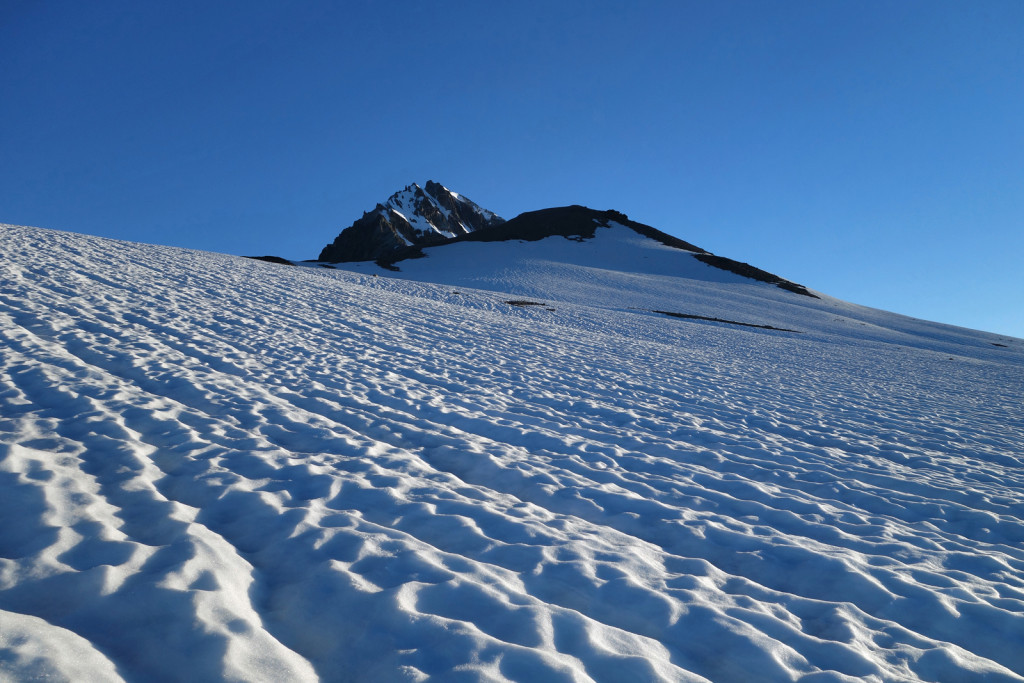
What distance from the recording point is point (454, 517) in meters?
5.36

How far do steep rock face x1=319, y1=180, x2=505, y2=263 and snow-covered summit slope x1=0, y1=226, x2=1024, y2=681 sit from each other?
7909 centimetres

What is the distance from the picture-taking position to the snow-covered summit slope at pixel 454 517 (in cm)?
339

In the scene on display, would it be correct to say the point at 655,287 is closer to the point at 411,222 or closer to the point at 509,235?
the point at 509,235

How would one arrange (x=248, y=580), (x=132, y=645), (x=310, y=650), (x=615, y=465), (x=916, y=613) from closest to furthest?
(x=132, y=645)
(x=310, y=650)
(x=248, y=580)
(x=916, y=613)
(x=615, y=465)

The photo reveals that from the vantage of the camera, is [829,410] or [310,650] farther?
[829,410]

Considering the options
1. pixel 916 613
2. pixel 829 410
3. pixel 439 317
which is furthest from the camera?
pixel 439 317

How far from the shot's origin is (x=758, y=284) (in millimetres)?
56188

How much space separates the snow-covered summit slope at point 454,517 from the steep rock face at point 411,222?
79.1 meters

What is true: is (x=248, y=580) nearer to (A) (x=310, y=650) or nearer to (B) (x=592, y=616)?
(A) (x=310, y=650)

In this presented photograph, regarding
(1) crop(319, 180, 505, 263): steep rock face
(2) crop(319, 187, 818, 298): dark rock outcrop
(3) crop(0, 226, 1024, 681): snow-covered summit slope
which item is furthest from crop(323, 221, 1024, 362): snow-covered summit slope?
(1) crop(319, 180, 505, 263): steep rock face

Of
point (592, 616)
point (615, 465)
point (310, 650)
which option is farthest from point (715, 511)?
point (310, 650)

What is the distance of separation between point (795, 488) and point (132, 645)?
790 cm

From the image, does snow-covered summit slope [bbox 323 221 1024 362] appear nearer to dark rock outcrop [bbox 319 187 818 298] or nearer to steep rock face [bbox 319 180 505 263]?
dark rock outcrop [bbox 319 187 818 298]

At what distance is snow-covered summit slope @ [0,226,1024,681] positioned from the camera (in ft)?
11.1
